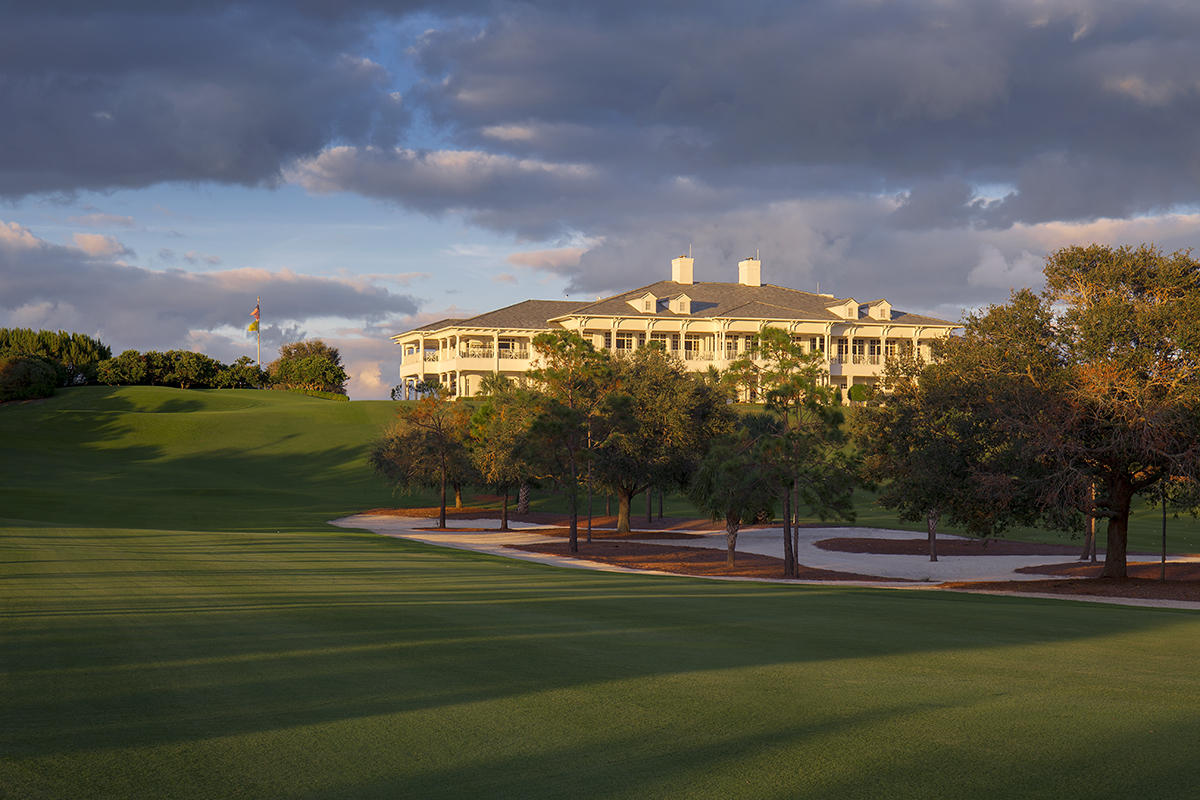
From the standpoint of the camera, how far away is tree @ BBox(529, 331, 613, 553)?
37969 millimetres

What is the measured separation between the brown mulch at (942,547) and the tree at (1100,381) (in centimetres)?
1310

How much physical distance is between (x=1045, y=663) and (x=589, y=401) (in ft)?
101

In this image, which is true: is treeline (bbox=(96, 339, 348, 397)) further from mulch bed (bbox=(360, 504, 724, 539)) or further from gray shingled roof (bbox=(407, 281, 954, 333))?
mulch bed (bbox=(360, 504, 724, 539))

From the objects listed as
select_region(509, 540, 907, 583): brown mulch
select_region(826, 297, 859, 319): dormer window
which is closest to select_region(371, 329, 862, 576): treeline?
select_region(509, 540, 907, 583): brown mulch

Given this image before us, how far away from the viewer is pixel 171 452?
80.2 metres

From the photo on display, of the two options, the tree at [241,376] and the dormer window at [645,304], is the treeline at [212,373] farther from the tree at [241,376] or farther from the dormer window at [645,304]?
the dormer window at [645,304]

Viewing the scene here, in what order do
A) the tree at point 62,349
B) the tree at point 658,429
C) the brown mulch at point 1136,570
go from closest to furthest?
the brown mulch at point 1136,570
the tree at point 658,429
the tree at point 62,349

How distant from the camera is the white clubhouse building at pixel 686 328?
92.2m

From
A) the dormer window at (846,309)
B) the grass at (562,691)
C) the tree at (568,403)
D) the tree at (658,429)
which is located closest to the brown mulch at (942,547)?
the tree at (658,429)

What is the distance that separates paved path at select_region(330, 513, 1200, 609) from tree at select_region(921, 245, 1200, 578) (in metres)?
3.43

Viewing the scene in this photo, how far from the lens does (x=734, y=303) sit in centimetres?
9712

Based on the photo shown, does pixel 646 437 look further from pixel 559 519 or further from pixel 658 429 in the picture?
pixel 559 519

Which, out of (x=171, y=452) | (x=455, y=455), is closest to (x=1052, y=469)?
(x=455, y=455)

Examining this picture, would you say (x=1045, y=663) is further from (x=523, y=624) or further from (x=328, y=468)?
(x=328, y=468)
